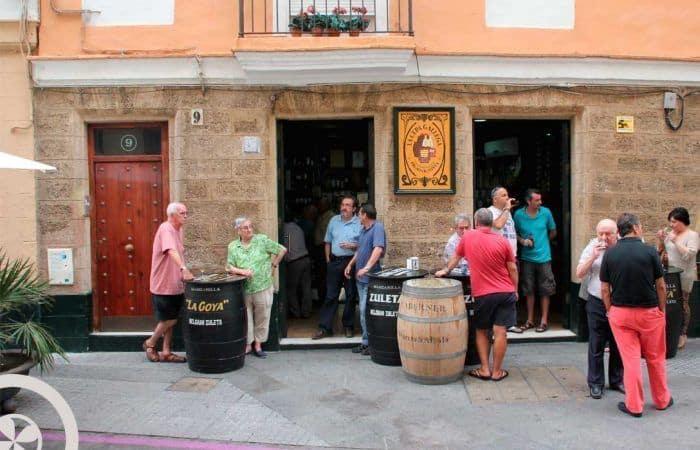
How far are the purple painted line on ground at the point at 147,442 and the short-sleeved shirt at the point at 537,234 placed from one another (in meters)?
4.48

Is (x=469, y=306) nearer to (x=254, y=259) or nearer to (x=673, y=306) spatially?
(x=673, y=306)

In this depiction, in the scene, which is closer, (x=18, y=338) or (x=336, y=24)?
(x=18, y=338)

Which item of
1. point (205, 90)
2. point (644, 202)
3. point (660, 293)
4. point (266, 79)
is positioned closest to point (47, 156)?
point (205, 90)

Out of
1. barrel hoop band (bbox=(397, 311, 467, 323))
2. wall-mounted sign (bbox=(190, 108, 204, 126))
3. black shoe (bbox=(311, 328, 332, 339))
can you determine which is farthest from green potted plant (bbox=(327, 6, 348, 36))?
black shoe (bbox=(311, 328, 332, 339))

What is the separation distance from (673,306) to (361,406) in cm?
356

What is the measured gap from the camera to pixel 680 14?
762 cm

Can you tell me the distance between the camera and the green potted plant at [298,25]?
7.21m

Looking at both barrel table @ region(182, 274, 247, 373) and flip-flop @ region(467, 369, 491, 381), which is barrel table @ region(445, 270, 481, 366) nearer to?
flip-flop @ region(467, 369, 491, 381)

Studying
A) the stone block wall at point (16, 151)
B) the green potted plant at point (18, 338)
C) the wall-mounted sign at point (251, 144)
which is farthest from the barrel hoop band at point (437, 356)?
the stone block wall at point (16, 151)

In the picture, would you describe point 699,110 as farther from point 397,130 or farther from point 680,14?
point 397,130

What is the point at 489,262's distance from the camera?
19.4 ft

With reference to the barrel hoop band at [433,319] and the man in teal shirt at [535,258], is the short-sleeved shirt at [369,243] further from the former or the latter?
the man in teal shirt at [535,258]

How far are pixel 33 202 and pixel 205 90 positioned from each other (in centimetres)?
243

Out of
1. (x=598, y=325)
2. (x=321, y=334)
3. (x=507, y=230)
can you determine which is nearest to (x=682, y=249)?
(x=507, y=230)
